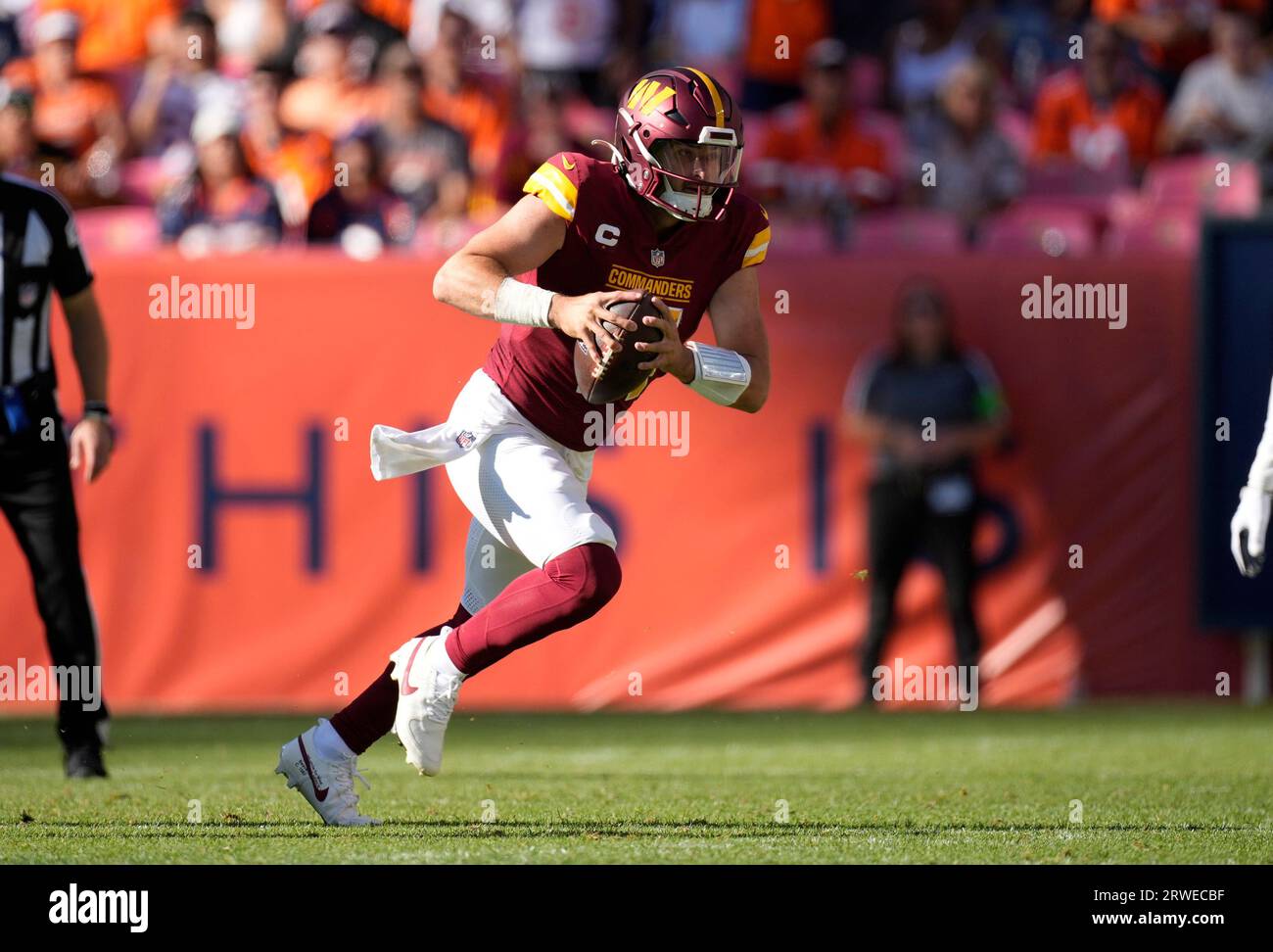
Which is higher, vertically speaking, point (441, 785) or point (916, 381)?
point (916, 381)

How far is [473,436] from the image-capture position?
562 cm

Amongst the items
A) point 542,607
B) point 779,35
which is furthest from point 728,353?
point 779,35

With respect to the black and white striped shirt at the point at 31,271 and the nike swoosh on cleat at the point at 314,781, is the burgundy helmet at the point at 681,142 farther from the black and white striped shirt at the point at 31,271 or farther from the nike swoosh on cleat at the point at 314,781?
the black and white striped shirt at the point at 31,271

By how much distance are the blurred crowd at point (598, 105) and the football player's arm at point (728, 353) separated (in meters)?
4.14

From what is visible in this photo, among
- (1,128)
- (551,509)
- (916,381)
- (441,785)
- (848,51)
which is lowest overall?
(441,785)

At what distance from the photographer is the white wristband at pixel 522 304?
5.18 meters

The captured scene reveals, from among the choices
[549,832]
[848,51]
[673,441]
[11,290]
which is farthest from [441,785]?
[848,51]

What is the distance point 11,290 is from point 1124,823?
4127 mm

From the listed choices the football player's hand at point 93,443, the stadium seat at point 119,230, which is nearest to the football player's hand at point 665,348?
the football player's hand at point 93,443

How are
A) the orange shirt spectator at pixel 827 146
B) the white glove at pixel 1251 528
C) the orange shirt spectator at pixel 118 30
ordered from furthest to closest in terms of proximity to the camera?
the orange shirt spectator at pixel 118 30
the orange shirt spectator at pixel 827 146
the white glove at pixel 1251 528

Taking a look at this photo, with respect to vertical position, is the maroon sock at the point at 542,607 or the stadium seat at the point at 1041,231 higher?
the stadium seat at the point at 1041,231

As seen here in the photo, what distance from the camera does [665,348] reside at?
5.11m

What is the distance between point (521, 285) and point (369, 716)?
1327mm
